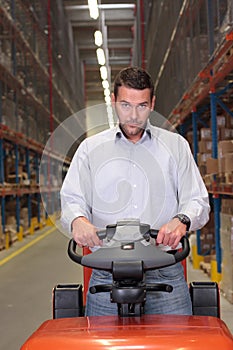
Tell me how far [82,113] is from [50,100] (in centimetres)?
1673

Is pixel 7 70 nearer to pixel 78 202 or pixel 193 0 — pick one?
pixel 193 0

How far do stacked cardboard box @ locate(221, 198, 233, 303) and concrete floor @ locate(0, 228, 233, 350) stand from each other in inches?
5.6

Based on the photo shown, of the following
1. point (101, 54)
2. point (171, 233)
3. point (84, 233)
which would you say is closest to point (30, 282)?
point (84, 233)

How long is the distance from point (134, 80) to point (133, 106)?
0.34 feet

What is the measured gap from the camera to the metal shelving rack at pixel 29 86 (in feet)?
39.1

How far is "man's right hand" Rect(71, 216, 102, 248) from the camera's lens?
84.1 inches

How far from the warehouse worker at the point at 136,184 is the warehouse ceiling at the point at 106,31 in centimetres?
1779

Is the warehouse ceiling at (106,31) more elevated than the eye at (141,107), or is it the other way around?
the warehouse ceiling at (106,31)

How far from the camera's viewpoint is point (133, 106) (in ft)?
7.38

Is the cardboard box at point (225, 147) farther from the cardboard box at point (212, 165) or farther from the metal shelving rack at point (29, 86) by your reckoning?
the metal shelving rack at point (29, 86)

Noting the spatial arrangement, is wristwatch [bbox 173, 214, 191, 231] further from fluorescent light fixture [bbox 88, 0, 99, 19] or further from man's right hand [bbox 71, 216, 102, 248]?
fluorescent light fixture [bbox 88, 0, 99, 19]

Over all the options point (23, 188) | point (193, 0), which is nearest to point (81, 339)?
point (193, 0)

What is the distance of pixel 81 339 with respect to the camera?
1.78 meters

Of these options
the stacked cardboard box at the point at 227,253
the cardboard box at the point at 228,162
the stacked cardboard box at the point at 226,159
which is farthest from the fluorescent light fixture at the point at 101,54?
the cardboard box at the point at 228,162
